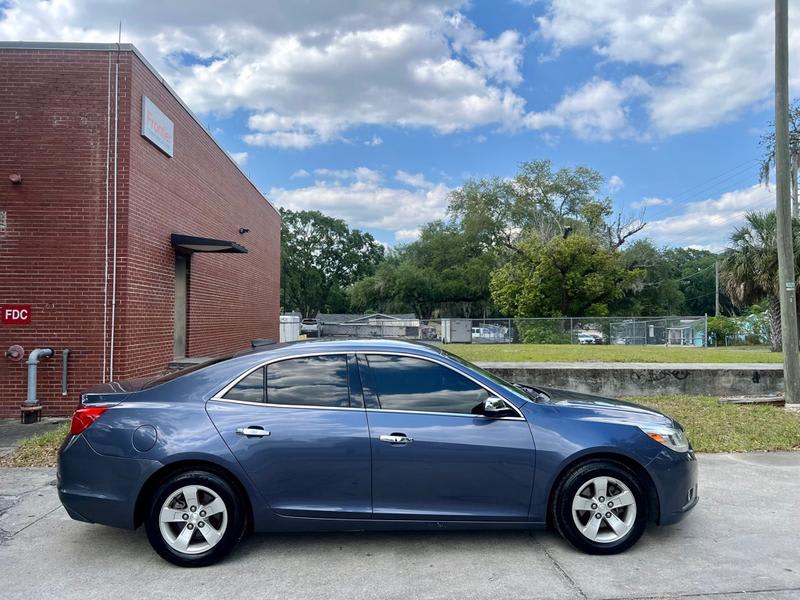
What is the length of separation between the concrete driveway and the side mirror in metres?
0.98

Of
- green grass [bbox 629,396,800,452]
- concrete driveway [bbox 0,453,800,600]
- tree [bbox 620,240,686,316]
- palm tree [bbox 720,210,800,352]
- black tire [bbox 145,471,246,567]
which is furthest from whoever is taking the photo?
tree [bbox 620,240,686,316]

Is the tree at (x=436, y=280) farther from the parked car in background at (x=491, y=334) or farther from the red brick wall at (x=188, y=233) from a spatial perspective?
the red brick wall at (x=188, y=233)

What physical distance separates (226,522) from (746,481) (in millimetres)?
5042

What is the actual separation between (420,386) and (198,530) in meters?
1.78

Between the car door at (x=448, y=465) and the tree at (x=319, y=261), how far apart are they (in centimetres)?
6817

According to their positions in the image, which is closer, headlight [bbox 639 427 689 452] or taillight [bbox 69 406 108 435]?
taillight [bbox 69 406 108 435]

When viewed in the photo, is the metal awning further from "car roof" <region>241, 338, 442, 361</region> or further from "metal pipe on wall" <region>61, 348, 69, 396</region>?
"car roof" <region>241, 338, 442, 361</region>

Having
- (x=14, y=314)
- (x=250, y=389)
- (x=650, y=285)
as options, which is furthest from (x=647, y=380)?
(x=650, y=285)

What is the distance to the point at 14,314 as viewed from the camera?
8516 mm

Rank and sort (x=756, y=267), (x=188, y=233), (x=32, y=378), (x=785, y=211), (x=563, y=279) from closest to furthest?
(x=32, y=378) < (x=785, y=211) < (x=188, y=233) < (x=756, y=267) < (x=563, y=279)

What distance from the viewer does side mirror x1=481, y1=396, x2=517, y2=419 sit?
384 centimetres

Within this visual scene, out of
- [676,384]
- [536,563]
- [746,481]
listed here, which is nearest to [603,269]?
[676,384]

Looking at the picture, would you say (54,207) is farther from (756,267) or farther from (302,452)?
(756,267)

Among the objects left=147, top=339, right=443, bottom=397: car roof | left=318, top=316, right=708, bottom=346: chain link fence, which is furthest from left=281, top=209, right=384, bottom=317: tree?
left=147, top=339, right=443, bottom=397: car roof
